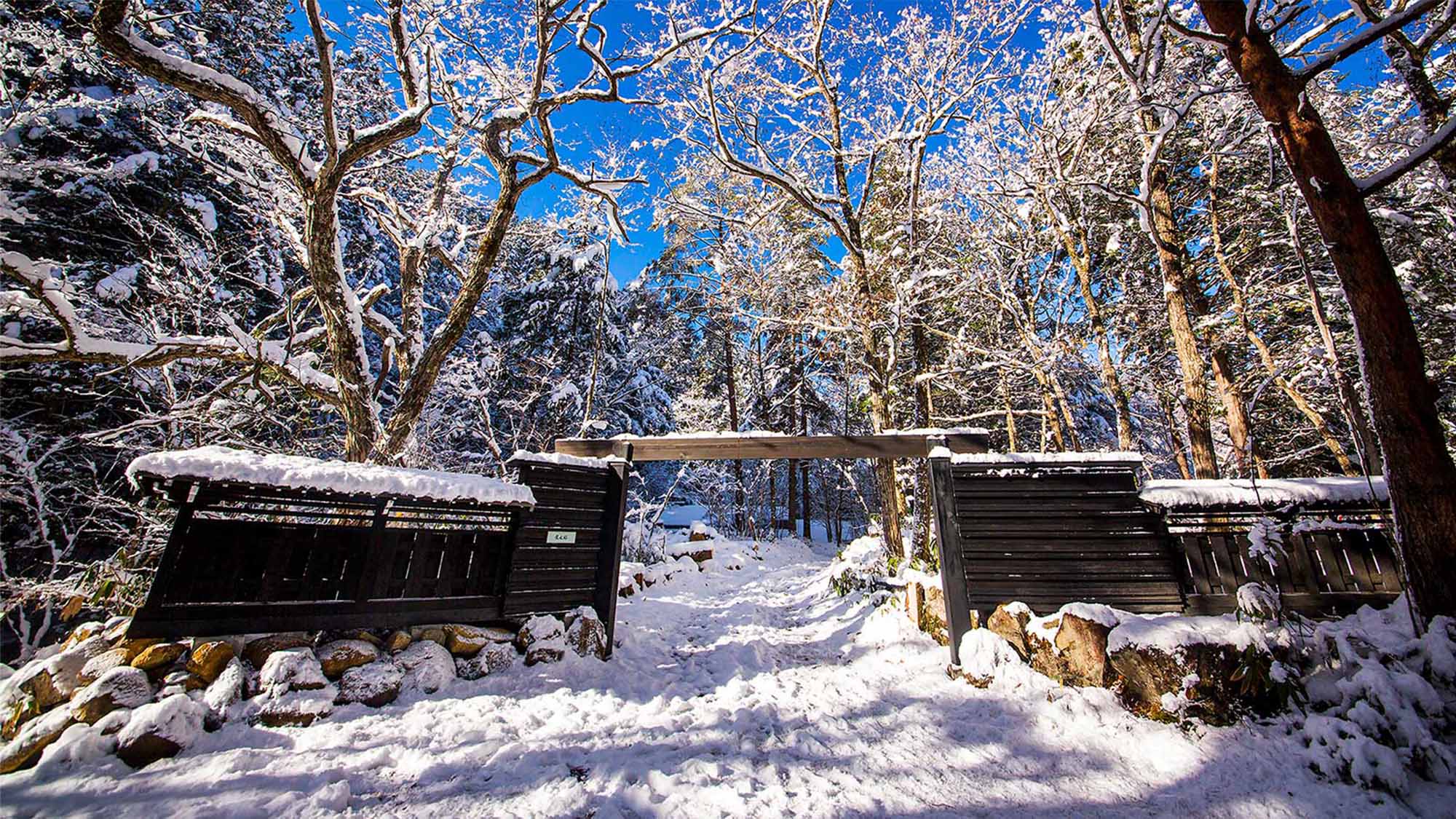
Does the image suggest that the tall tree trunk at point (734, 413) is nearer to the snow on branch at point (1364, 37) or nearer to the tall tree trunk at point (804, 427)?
the tall tree trunk at point (804, 427)

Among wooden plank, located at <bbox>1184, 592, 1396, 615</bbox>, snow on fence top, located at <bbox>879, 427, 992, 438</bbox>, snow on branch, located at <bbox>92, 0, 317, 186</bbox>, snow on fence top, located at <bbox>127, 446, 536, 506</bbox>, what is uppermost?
snow on branch, located at <bbox>92, 0, 317, 186</bbox>

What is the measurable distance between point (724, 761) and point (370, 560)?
3.39 meters

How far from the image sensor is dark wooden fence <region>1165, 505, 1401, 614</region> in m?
3.87

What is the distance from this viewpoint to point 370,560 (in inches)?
160

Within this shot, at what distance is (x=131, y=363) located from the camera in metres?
4.70

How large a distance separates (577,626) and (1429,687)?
6043mm

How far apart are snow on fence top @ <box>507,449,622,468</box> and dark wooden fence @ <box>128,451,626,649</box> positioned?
72 millimetres

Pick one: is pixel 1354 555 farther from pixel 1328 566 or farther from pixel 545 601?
pixel 545 601

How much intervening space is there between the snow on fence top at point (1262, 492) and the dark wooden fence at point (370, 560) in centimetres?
570

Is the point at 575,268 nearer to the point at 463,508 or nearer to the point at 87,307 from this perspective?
the point at 87,307

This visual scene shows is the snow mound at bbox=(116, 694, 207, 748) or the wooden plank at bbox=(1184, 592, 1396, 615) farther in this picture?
the wooden plank at bbox=(1184, 592, 1396, 615)

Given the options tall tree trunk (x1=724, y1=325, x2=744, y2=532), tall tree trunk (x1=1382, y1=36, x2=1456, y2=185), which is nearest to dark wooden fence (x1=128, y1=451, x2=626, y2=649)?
tall tree trunk (x1=1382, y1=36, x2=1456, y2=185)

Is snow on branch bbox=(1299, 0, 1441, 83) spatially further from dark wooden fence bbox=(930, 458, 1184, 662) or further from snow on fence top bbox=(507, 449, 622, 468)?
snow on fence top bbox=(507, 449, 622, 468)

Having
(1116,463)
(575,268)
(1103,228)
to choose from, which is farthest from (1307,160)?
(575,268)
